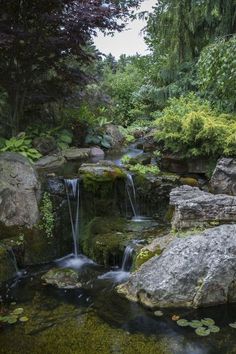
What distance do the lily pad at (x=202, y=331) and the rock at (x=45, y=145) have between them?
21.3 feet

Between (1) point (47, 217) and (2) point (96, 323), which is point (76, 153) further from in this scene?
(2) point (96, 323)

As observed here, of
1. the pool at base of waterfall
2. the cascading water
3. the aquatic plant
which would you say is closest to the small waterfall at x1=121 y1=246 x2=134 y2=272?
the cascading water

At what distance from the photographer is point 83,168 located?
24.1 feet

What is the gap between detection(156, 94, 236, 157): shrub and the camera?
7.77 metres

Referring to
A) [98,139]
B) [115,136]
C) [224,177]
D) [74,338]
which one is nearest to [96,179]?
[224,177]

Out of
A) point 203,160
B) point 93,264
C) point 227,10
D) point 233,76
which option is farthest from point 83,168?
point 227,10

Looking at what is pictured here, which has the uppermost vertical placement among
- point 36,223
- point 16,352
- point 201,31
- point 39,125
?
point 201,31

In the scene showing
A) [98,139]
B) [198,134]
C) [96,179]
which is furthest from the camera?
[98,139]

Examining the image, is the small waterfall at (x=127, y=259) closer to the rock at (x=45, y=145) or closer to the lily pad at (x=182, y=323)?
the lily pad at (x=182, y=323)

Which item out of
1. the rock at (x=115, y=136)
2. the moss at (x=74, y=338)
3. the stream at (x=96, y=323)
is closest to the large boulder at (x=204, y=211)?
the stream at (x=96, y=323)

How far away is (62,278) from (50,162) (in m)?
3.98

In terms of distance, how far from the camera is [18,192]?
6438mm

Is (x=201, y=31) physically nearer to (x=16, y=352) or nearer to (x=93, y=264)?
(x=93, y=264)

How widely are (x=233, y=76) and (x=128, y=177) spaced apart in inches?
107
